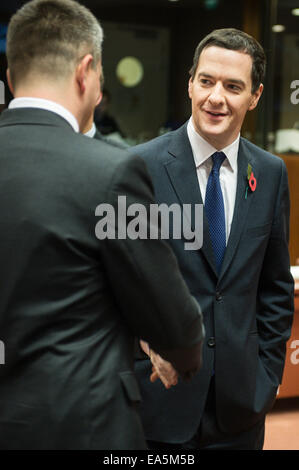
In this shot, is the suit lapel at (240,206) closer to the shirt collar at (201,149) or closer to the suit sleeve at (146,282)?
the shirt collar at (201,149)

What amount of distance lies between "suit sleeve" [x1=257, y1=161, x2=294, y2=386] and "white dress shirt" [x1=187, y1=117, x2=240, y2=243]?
156 mm

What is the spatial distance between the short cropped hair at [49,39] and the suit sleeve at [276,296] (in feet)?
2.98

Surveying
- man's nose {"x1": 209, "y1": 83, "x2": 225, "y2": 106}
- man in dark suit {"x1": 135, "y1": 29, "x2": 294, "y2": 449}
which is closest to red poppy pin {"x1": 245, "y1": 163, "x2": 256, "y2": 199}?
man in dark suit {"x1": 135, "y1": 29, "x2": 294, "y2": 449}

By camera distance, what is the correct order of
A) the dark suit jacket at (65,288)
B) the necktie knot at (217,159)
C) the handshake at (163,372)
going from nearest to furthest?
1. the dark suit jacket at (65,288)
2. the handshake at (163,372)
3. the necktie knot at (217,159)

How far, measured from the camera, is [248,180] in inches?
83.0

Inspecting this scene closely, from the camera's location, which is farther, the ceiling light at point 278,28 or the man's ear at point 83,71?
the ceiling light at point 278,28

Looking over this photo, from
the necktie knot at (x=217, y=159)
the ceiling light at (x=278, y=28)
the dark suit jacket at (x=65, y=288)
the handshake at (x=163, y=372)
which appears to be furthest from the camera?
the ceiling light at (x=278, y=28)

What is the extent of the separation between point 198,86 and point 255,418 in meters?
1.07

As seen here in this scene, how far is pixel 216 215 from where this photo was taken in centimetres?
204

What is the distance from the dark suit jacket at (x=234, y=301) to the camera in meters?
1.99

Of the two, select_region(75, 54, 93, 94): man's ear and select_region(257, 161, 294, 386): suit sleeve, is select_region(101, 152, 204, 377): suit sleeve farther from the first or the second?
select_region(257, 161, 294, 386): suit sleeve

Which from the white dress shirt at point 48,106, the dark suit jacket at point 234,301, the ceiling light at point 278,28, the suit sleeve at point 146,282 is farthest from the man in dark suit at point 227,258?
the ceiling light at point 278,28

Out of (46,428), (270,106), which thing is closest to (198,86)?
(46,428)

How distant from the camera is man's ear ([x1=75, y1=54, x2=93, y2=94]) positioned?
147 centimetres
